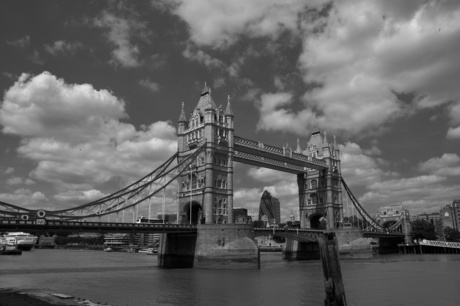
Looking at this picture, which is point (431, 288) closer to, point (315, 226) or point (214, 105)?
point (214, 105)

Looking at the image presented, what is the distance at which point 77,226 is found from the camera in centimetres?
4900

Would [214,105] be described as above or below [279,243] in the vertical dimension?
above

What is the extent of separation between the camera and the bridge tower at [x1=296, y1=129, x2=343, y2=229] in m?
93.8

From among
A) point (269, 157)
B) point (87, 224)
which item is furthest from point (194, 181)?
point (87, 224)

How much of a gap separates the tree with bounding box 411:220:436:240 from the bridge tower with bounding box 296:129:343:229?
47.8 m

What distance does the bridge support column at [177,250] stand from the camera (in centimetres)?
6003

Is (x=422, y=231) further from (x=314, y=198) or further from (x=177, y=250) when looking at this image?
(x=177, y=250)

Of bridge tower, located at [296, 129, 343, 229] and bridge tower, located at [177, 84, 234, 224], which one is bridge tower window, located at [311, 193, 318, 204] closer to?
bridge tower, located at [296, 129, 343, 229]

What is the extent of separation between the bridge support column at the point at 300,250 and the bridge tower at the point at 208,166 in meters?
29.2

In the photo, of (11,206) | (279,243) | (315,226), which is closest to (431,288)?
(11,206)

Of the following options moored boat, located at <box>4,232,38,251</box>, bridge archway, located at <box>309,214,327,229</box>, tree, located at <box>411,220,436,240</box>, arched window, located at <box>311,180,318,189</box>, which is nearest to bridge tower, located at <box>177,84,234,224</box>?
arched window, located at <box>311,180,318,189</box>

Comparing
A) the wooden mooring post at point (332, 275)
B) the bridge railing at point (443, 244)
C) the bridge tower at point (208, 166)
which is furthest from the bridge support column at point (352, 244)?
the wooden mooring post at point (332, 275)

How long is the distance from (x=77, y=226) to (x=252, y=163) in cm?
3546

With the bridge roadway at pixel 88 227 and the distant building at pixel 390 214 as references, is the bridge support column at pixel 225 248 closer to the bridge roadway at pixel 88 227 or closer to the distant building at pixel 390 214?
the bridge roadway at pixel 88 227
